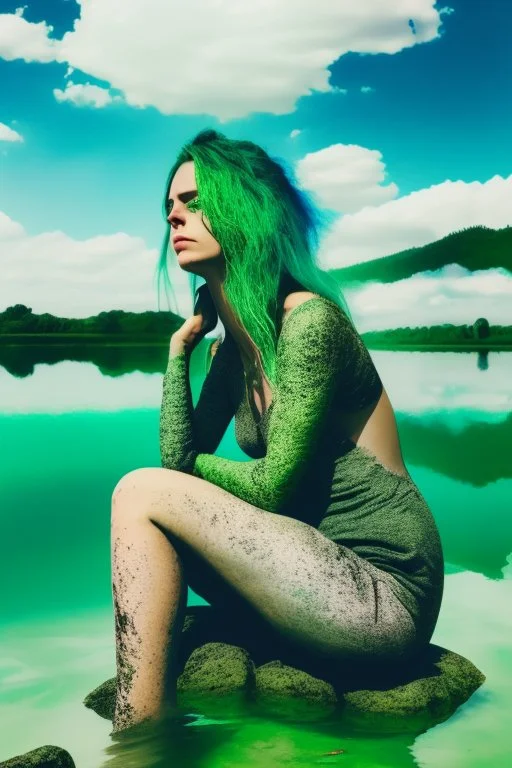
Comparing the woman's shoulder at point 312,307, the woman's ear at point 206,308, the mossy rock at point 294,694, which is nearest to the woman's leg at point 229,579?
the mossy rock at point 294,694

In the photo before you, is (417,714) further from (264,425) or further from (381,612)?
(264,425)

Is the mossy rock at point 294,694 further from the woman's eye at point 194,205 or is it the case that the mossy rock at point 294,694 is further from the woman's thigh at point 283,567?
the woman's eye at point 194,205

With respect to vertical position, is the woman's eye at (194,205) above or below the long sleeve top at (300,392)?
above

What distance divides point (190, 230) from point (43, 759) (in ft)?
5.44

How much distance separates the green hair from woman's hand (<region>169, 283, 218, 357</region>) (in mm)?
386

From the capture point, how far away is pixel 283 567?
7.93 feet

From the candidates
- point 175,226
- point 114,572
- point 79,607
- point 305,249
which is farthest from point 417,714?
point 79,607

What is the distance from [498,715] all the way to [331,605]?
2.25ft

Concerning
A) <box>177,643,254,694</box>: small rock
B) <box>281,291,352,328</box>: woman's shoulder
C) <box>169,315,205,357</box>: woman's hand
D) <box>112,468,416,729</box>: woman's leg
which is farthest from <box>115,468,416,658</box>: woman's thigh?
Answer: <box>169,315,205,357</box>: woman's hand

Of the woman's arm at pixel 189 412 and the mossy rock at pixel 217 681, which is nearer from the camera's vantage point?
the mossy rock at pixel 217 681

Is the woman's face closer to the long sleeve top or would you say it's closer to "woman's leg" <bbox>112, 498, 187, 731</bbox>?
the long sleeve top

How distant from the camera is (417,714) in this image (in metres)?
2.54

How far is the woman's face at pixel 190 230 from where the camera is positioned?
9.32 feet

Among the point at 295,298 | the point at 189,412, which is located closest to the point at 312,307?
the point at 295,298
